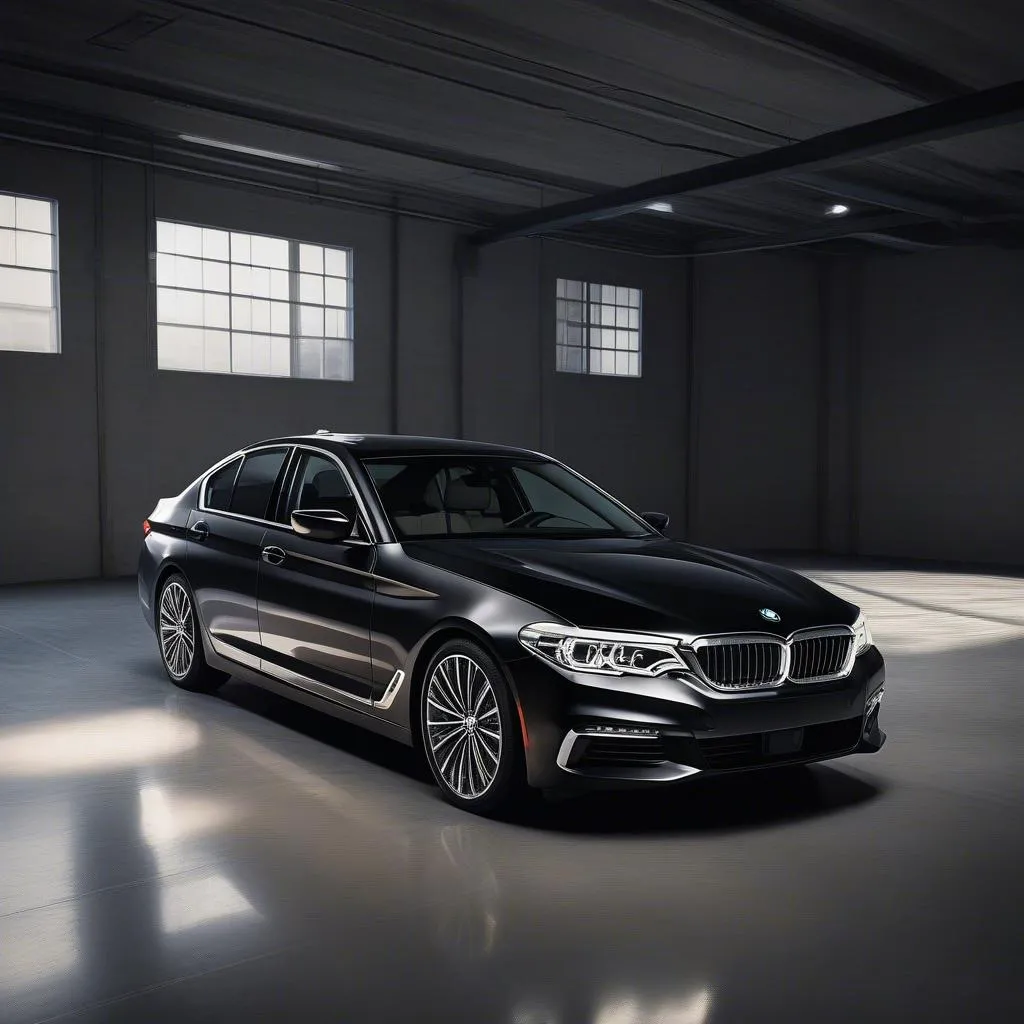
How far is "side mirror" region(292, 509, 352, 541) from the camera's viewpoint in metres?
5.03

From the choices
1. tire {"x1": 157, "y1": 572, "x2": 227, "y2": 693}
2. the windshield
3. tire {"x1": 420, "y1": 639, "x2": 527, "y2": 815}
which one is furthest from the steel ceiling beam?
tire {"x1": 420, "y1": 639, "x2": 527, "y2": 815}

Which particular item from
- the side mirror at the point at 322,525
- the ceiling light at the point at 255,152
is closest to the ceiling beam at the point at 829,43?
the side mirror at the point at 322,525

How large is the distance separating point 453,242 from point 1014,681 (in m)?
10.2

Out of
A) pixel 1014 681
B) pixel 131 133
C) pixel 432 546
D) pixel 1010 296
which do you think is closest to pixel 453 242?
pixel 131 133

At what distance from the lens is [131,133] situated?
39.9 feet

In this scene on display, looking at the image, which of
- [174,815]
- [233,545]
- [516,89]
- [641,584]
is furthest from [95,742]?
[516,89]

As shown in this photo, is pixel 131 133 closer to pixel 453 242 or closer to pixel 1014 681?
pixel 453 242

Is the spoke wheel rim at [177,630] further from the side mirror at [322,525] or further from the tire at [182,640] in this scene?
the side mirror at [322,525]

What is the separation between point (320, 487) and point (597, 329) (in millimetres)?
12259

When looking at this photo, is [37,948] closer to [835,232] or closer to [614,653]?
[614,653]

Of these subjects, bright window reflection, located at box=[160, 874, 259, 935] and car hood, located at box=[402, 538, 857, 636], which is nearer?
bright window reflection, located at box=[160, 874, 259, 935]

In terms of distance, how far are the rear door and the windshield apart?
814mm

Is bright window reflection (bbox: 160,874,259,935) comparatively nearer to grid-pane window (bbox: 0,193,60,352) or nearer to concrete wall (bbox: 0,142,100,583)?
concrete wall (bbox: 0,142,100,583)

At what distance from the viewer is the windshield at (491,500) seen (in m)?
5.21
